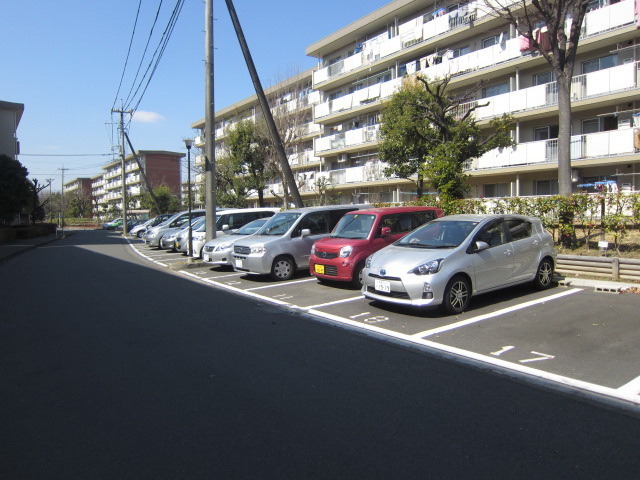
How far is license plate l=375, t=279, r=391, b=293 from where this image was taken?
7023mm

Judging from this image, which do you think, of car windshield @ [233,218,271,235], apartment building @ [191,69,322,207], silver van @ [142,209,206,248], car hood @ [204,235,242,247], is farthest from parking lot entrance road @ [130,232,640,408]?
apartment building @ [191,69,322,207]

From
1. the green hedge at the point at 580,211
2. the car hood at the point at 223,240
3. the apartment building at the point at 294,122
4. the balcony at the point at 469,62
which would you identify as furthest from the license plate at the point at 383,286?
the apartment building at the point at 294,122

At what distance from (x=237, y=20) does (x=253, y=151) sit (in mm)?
13061

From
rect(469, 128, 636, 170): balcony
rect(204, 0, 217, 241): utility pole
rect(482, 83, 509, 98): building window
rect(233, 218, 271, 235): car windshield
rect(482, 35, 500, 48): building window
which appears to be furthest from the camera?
rect(482, 35, 500, 48): building window

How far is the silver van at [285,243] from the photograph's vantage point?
10.7 metres

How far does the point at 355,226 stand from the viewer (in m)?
9.92

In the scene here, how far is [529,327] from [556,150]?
15026 mm

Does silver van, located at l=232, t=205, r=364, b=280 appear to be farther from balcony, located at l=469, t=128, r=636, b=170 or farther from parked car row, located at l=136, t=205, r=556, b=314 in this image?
balcony, located at l=469, t=128, r=636, b=170

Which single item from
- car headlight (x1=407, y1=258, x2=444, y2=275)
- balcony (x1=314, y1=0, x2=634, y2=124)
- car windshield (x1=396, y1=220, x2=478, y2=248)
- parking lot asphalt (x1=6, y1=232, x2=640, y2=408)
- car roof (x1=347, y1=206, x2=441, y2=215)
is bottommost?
parking lot asphalt (x1=6, y1=232, x2=640, y2=408)

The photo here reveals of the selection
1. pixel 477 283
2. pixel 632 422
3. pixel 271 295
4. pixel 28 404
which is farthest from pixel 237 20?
pixel 632 422

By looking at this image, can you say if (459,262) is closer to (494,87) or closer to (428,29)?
(494,87)

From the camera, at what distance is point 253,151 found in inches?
1104

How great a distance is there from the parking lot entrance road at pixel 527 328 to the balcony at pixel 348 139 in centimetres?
1874

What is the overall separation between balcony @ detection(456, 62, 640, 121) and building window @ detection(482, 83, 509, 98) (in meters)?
1.23
